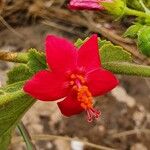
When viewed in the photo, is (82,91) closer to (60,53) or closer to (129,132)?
(60,53)

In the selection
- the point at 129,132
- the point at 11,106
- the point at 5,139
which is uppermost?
the point at 11,106

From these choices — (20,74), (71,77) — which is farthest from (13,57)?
(71,77)

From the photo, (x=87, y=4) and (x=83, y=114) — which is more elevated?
(x=87, y=4)

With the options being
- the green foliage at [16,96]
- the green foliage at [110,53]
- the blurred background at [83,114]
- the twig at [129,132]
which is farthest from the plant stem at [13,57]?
the twig at [129,132]

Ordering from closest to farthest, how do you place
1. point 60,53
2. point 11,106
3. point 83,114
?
1. point 60,53
2. point 11,106
3. point 83,114

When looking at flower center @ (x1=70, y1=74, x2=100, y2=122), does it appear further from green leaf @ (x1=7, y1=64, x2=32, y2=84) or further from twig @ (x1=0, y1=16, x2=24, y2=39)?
twig @ (x1=0, y1=16, x2=24, y2=39)

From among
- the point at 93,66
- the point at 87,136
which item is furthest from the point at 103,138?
the point at 93,66

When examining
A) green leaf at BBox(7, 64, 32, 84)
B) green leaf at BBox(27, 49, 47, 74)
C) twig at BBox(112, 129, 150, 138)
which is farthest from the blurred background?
green leaf at BBox(27, 49, 47, 74)
